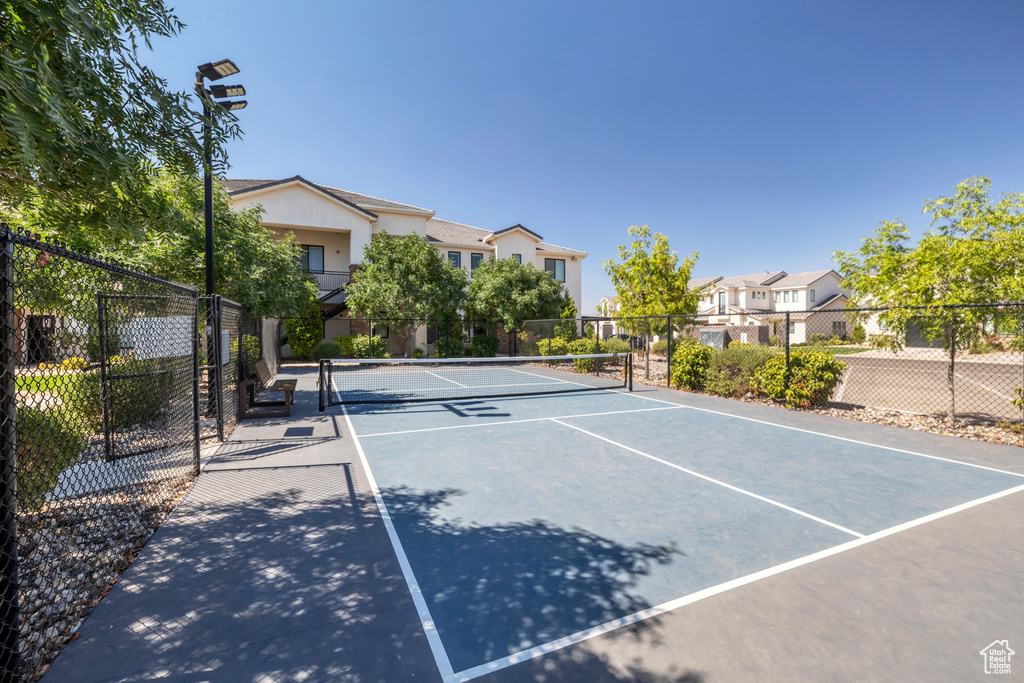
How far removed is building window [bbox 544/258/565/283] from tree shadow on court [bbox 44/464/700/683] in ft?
103

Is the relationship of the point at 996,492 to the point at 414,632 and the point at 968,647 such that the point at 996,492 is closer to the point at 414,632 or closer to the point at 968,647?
the point at 968,647

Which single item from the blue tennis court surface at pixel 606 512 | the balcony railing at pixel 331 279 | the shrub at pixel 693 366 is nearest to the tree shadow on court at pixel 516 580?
the blue tennis court surface at pixel 606 512

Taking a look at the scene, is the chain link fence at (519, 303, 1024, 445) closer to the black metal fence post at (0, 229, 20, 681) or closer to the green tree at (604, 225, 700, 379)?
the green tree at (604, 225, 700, 379)

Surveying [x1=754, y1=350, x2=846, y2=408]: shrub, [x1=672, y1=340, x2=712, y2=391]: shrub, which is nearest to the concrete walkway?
[x1=754, y1=350, x2=846, y2=408]: shrub

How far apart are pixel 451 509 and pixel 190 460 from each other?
4.28 m

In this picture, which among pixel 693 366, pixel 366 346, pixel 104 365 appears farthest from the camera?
pixel 366 346

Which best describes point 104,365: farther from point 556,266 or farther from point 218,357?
point 556,266

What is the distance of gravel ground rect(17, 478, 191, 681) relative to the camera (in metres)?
2.94

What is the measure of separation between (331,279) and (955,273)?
2697 centimetres

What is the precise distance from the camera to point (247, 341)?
12.3m

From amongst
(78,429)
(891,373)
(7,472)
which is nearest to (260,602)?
(7,472)

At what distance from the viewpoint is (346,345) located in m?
24.8

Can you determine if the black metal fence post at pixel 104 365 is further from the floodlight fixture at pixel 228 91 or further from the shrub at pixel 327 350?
the shrub at pixel 327 350

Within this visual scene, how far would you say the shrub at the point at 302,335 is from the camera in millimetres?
24828
